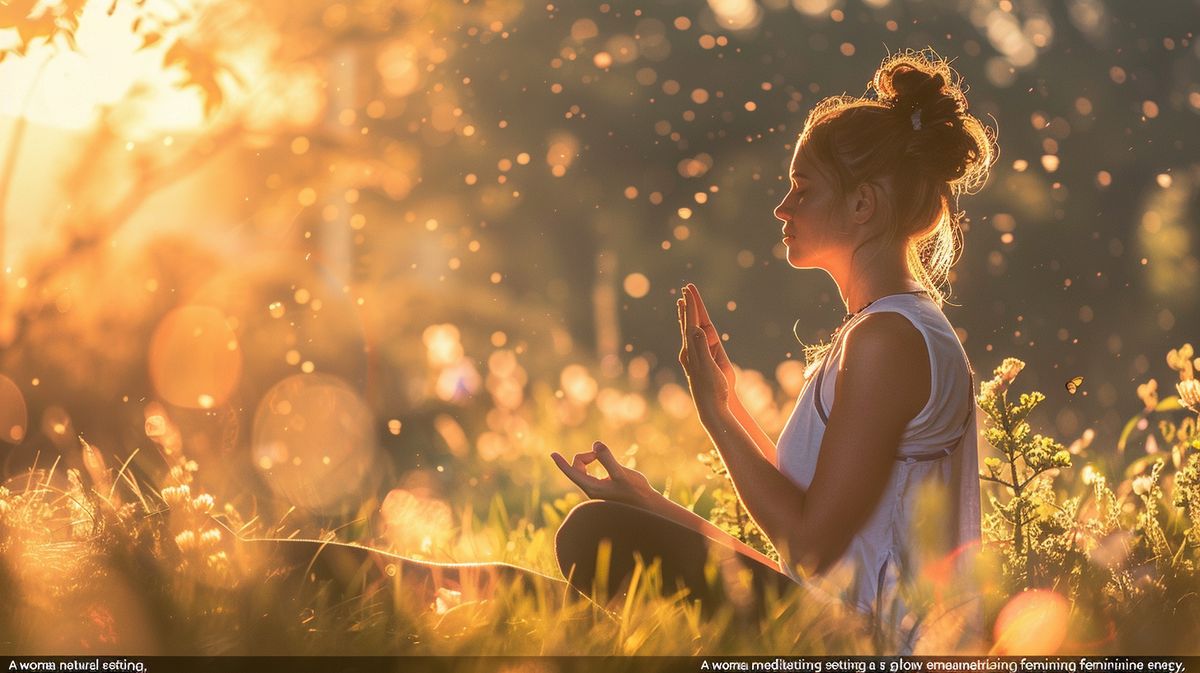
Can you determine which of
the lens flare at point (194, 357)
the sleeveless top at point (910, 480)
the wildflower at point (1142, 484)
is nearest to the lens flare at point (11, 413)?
the lens flare at point (194, 357)

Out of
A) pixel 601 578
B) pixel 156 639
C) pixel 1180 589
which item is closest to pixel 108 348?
pixel 156 639

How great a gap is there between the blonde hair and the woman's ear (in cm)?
2

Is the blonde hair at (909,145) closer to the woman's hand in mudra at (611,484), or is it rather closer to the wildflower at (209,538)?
the woman's hand in mudra at (611,484)

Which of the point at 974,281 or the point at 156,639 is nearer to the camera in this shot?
the point at 156,639

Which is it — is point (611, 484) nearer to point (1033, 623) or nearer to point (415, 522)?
point (1033, 623)

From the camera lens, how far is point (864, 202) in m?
2.89

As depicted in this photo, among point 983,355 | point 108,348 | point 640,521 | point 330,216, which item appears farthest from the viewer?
point 330,216

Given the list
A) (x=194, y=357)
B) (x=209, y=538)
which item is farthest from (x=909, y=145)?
(x=194, y=357)

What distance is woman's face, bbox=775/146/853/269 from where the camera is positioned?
2.94 metres

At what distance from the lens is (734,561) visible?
2.74 metres

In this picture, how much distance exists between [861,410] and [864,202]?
67 centimetres

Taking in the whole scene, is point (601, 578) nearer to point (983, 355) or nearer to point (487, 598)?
point (487, 598)

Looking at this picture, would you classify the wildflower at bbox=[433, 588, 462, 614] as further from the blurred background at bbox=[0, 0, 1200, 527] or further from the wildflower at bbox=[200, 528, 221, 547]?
the blurred background at bbox=[0, 0, 1200, 527]

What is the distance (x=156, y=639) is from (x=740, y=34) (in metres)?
13.3
